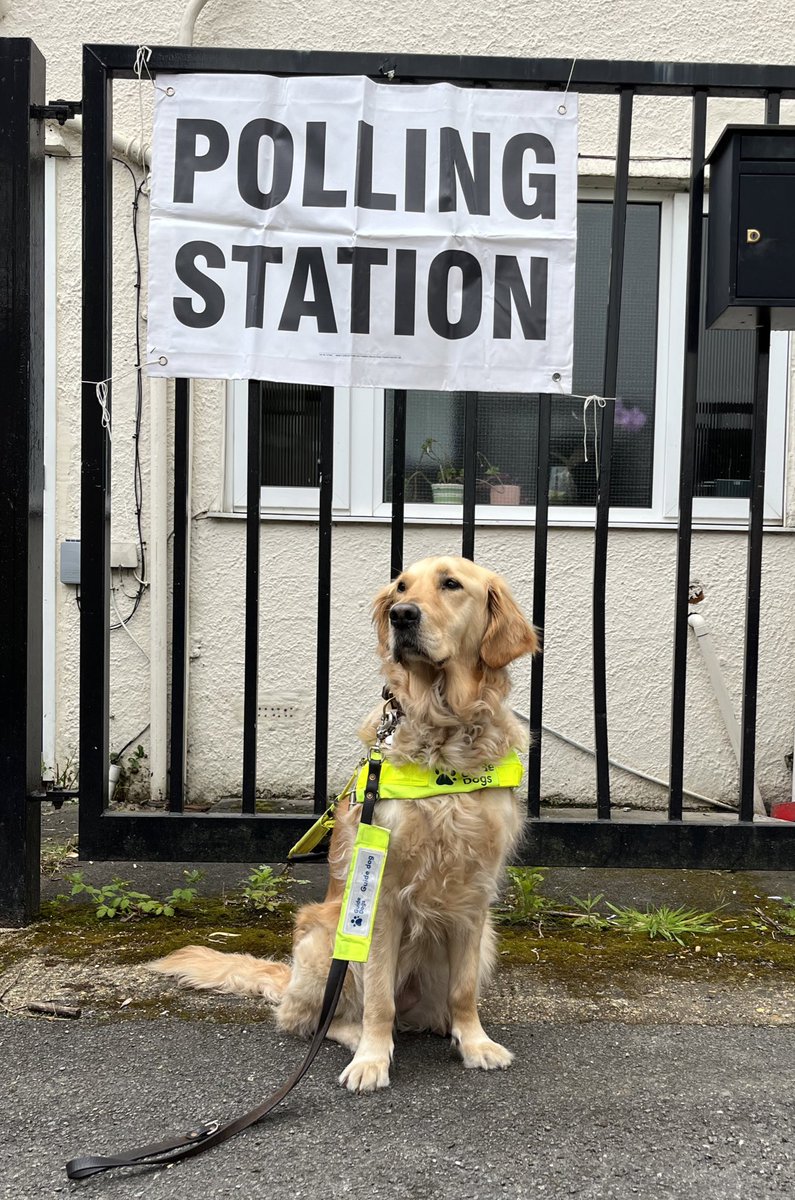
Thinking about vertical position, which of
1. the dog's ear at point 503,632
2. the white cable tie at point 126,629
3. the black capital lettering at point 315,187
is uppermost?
the black capital lettering at point 315,187

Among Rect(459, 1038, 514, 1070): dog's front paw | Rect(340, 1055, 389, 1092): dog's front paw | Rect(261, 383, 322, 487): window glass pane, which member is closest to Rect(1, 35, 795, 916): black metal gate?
Rect(459, 1038, 514, 1070): dog's front paw

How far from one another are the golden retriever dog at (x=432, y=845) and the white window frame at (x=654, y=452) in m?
2.28

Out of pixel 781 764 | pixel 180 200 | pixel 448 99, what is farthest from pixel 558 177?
pixel 781 764

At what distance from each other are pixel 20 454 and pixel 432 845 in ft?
5.66

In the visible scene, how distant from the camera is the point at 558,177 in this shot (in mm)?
2938

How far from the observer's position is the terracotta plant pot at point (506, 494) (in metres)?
4.84

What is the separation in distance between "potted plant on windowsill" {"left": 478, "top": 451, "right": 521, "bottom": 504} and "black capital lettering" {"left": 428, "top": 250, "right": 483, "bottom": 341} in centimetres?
191

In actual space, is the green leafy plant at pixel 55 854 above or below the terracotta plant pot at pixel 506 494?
below

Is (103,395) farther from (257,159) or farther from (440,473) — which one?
(440,473)

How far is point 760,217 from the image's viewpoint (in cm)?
281

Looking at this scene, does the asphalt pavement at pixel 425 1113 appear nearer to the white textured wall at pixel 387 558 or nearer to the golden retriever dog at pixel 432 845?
the golden retriever dog at pixel 432 845

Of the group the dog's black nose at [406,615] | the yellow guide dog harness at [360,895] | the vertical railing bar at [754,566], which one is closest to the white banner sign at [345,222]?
the vertical railing bar at [754,566]

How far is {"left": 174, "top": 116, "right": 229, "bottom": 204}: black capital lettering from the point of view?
2.89 meters

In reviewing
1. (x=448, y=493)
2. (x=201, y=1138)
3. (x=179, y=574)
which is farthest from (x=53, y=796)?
(x=448, y=493)
